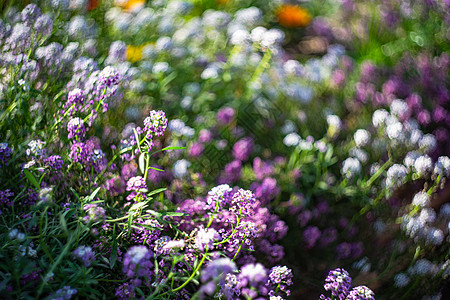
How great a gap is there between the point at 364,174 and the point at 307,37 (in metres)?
2.45

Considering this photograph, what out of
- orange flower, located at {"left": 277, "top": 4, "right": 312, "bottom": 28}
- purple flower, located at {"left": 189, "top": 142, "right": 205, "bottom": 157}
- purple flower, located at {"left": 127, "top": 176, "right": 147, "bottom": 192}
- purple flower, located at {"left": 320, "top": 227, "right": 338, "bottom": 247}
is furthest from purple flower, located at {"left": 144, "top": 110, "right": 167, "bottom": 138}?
orange flower, located at {"left": 277, "top": 4, "right": 312, "bottom": 28}

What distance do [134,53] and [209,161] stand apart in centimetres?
106

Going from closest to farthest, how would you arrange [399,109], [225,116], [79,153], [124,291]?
[124,291] < [79,153] < [225,116] < [399,109]

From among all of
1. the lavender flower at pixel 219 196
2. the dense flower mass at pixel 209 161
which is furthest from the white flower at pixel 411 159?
the lavender flower at pixel 219 196

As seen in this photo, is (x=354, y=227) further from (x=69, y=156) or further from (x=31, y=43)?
(x=31, y=43)

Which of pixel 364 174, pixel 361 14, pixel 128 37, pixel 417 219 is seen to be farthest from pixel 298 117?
pixel 361 14

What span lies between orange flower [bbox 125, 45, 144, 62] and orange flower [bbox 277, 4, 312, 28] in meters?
2.08

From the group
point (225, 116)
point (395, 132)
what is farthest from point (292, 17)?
point (395, 132)

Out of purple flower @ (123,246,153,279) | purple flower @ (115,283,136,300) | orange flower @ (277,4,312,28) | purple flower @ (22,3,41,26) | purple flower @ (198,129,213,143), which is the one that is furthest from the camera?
orange flower @ (277,4,312,28)

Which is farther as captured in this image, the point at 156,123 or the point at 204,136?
the point at 204,136

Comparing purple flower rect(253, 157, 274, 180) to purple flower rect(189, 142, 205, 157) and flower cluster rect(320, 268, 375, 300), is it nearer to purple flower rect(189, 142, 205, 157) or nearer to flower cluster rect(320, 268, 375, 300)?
purple flower rect(189, 142, 205, 157)

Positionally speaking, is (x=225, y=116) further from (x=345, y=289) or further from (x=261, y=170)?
(x=345, y=289)

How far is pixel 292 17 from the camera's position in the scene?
473 cm

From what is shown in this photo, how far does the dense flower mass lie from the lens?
60.3 inches
